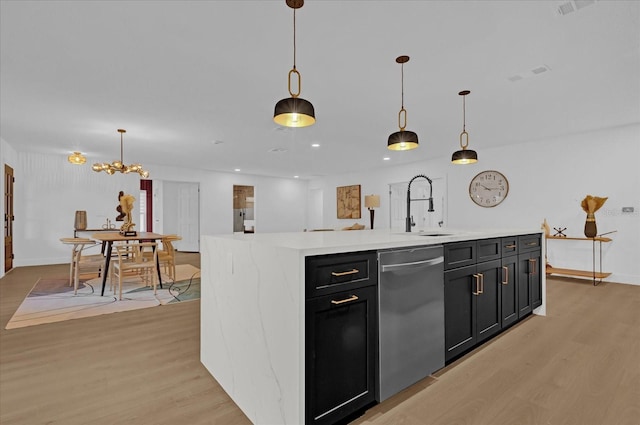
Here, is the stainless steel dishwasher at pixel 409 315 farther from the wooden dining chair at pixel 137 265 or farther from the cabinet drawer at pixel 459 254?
the wooden dining chair at pixel 137 265

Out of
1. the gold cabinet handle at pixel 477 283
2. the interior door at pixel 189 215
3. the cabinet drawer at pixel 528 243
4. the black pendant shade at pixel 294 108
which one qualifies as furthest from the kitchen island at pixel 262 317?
the interior door at pixel 189 215

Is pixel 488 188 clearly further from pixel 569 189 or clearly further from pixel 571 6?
pixel 571 6

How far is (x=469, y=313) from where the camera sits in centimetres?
235

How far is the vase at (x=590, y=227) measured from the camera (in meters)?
4.91

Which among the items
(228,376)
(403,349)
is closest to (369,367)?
(403,349)

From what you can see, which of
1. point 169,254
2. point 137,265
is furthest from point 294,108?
point 169,254

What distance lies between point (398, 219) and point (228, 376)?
7.47 meters

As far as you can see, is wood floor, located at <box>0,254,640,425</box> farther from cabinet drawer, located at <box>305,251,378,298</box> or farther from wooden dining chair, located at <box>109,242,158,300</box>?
wooden dining chair, located at <box>109,242,158,300</box>

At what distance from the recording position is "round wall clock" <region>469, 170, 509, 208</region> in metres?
6.44

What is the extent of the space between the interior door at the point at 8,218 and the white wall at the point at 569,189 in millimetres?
8744

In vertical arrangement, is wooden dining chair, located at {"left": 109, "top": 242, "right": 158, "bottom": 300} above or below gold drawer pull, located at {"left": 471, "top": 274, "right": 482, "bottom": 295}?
below

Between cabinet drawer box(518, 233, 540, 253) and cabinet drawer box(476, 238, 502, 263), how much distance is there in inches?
19.4

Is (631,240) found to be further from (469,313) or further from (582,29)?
(469,313)

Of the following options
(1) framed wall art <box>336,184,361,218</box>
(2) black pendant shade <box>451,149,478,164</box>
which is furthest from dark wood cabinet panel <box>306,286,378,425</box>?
(1) framed wall art <box>336,184,361,218</box>
